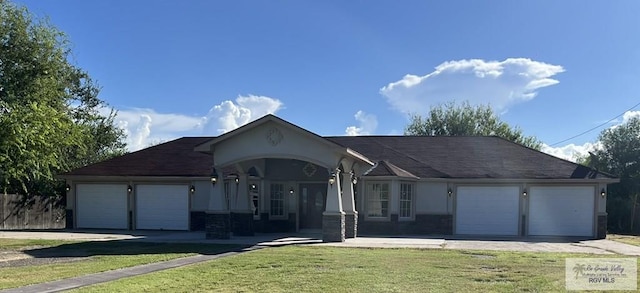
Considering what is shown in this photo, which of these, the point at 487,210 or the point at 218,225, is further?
the point at 487,210

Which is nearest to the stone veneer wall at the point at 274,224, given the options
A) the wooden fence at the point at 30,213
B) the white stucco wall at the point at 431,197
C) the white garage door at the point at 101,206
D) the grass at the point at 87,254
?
the white stucco wall at the point at 431,197

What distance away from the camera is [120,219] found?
72.7ft

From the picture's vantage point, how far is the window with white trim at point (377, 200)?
19.8 meters

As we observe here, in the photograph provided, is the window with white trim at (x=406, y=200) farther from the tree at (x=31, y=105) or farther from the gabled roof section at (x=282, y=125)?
the tree at (x=31, y=105)

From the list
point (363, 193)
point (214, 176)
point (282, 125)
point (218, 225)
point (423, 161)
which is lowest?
point (218, 225)

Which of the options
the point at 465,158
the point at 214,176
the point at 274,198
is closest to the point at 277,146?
the point at 214,176

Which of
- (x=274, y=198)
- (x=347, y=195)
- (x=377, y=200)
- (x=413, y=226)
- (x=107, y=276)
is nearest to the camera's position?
(x=107, y=276)

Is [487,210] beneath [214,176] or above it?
beneath

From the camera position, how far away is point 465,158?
22.2 m

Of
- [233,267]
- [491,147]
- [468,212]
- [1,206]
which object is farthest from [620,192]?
[1,206]

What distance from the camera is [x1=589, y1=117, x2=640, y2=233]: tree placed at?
995 inches

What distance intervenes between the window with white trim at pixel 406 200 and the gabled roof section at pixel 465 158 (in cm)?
67

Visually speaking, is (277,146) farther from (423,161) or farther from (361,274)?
(423,161)

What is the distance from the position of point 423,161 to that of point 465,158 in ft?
5.71
